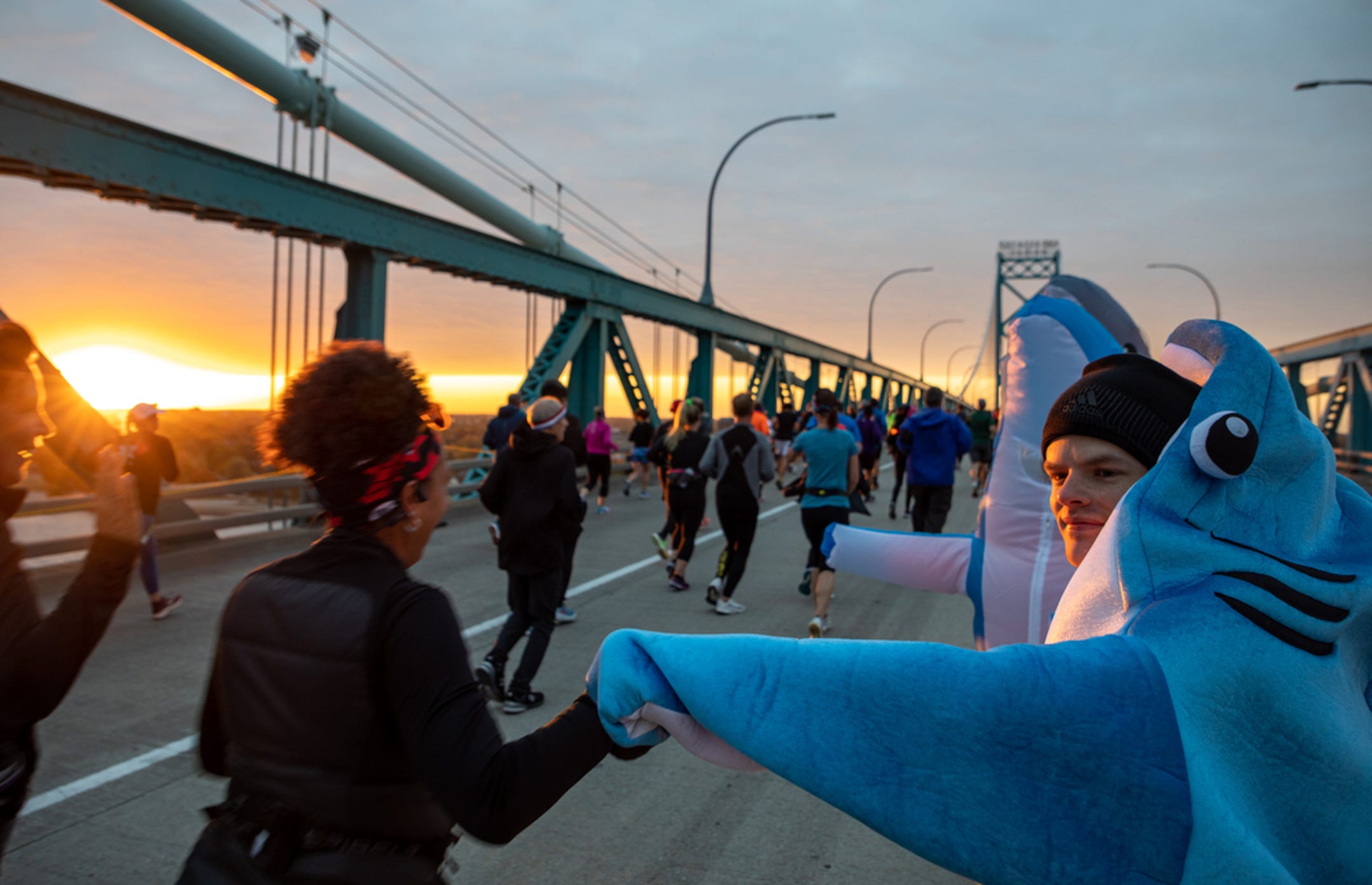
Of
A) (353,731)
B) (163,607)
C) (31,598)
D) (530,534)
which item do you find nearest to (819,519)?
(530,534)

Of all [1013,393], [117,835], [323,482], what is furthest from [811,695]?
[117,835]

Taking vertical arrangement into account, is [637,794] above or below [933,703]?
below

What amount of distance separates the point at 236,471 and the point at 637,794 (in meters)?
25.9

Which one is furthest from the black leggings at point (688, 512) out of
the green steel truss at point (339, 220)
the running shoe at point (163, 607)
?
the green steel truss at point (339, 220)

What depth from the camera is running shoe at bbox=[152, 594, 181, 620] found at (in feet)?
21.7

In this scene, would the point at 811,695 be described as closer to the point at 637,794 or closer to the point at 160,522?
the point at 637,794

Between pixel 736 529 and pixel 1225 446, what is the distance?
6.64m

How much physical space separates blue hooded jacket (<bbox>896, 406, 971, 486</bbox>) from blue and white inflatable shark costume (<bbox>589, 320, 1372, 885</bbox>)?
782 cm

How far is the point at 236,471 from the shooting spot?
2603 cm

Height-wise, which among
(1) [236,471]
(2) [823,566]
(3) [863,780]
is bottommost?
(1) [236,471]

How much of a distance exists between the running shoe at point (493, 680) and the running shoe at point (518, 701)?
0.07 m

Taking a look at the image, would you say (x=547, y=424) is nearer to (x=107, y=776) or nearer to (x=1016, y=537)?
(x=107, y=776)

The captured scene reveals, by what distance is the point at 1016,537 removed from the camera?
260 cm

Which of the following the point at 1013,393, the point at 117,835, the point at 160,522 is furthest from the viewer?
the point at 160,522
